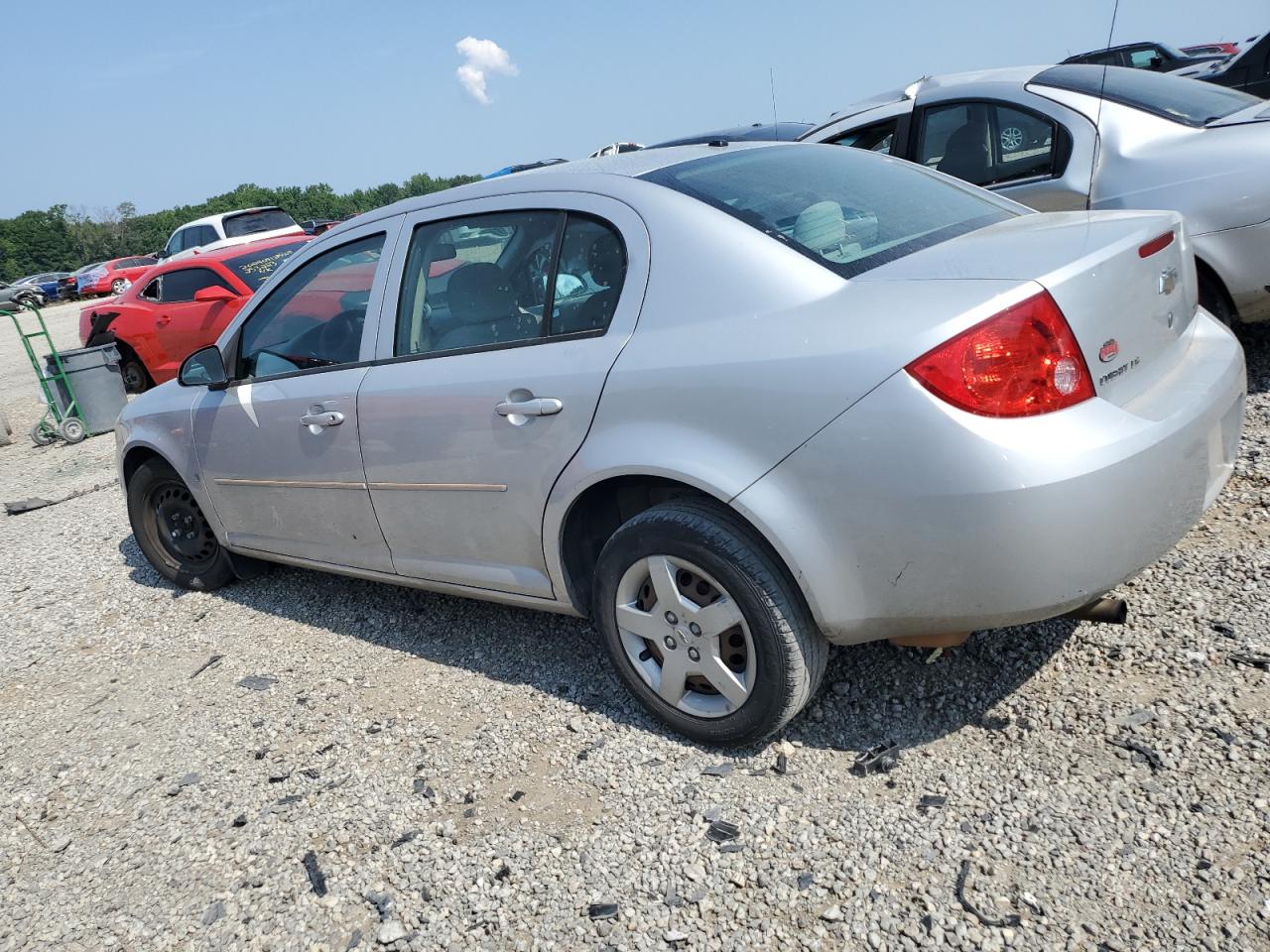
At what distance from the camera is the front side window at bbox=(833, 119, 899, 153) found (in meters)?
6.14

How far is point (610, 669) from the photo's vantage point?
355 cm

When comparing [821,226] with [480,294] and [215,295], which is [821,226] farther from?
[215,295]

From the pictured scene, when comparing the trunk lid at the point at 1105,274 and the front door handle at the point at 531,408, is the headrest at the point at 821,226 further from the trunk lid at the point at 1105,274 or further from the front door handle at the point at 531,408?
the front door handle at the point at 531,408

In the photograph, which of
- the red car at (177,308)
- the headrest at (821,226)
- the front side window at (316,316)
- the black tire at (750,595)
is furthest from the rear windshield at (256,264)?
the black tire at (750,595)

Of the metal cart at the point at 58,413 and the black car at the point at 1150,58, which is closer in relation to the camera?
the metal cart at the point at 58,413

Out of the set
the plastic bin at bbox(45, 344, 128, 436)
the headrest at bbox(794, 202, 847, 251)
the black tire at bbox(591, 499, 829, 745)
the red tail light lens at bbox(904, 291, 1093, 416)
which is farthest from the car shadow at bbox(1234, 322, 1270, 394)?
the plastic bin at bbox(45, 344, 128, 436)

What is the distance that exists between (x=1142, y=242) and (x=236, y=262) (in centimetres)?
1003

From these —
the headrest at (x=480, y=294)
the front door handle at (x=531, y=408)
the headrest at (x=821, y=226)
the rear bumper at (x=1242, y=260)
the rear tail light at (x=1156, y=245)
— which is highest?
the headrest at (x=821, y=226)

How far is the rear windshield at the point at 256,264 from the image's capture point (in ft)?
34.8

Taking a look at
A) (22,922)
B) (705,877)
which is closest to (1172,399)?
(705,877)

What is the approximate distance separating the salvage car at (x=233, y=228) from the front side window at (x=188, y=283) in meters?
5.27

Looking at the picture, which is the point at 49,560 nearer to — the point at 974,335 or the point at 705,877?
the point at 705,877

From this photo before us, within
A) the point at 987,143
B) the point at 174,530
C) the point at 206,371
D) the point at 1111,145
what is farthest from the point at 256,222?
the point at 1111,145

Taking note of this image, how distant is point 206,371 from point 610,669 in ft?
7.29
